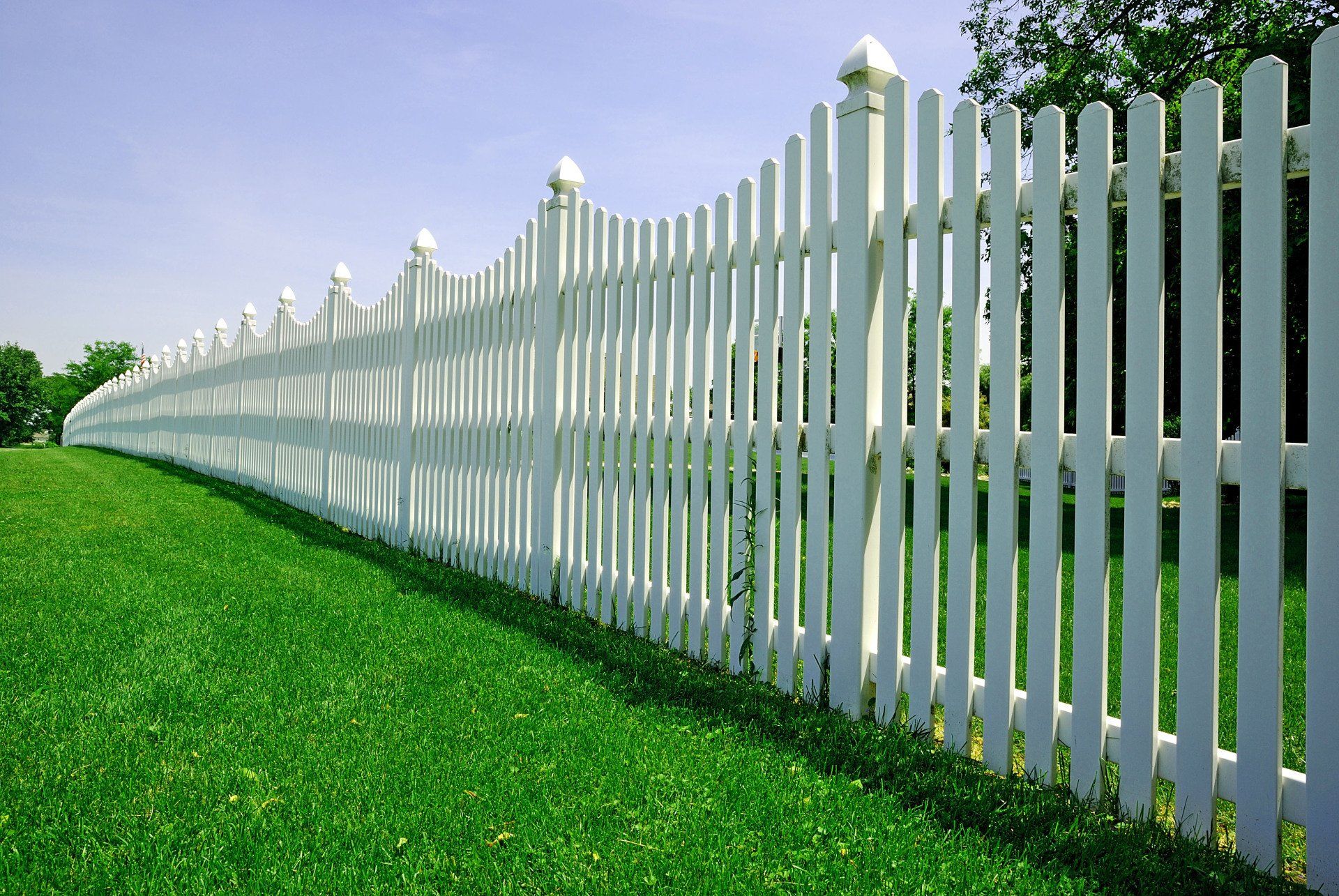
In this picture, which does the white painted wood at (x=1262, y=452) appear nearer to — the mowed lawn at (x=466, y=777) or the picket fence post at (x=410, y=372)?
the mowed lawn at (x=466, y=777)

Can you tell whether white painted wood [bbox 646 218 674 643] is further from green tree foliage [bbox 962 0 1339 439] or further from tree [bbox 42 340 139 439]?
tree [bbox 42 340 139 439]

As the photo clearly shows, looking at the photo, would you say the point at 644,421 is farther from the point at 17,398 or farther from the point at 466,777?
the point at 17,398

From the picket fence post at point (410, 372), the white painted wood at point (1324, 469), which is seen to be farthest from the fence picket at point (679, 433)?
the picket fence post at point (410, 372)

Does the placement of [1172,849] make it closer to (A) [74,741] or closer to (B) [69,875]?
(B) [69,875]

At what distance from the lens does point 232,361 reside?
13891 mm

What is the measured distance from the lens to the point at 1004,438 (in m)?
2.89

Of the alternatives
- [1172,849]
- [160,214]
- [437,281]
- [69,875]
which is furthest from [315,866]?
[160,214]

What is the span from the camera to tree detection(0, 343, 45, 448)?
6844 centimetres

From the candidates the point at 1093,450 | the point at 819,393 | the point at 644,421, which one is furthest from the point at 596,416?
the point at 1093,450

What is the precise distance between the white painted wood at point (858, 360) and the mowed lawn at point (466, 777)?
0.37 metres

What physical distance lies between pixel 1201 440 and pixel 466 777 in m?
2.48

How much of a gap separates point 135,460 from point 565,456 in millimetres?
18323

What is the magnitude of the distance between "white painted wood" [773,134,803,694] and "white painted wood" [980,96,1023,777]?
0.91 meters

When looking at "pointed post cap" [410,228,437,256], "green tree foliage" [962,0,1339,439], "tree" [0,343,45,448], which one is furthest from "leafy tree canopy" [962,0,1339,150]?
"tree" [0,343,45,448]
